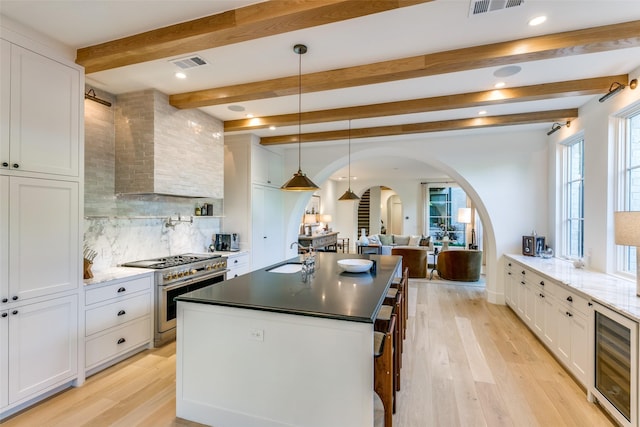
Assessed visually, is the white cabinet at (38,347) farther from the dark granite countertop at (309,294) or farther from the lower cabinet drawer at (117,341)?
the dark granite countertop at (309,294)

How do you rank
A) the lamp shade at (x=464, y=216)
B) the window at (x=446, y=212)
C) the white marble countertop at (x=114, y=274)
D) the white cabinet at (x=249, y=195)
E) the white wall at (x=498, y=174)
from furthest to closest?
the window at (x=446, y=212), the lamp shade at (x=464, y=216), the white cabinet at (x=249, y=195), the white wall at (x=498, y=174), the white marble countertop at (x=114, y=274)

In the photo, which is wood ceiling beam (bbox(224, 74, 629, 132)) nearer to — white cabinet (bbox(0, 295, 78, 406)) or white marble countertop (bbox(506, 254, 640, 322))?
white marble countertop (bbox(506, 254, 640, 322))

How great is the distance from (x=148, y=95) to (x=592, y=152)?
4974 mm

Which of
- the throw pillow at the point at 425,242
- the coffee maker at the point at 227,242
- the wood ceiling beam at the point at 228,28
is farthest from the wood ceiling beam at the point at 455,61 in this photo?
the throw pillow at the point at 425,242

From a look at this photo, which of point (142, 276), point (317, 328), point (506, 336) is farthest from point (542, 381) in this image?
point (142, 276)

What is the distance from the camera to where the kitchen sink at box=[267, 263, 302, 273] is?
10.2 ft

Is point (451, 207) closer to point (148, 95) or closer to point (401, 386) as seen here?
point (401, 386)

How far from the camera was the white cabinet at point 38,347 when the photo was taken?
219 cm

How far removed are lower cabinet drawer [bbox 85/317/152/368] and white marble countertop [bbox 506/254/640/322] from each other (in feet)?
13.4

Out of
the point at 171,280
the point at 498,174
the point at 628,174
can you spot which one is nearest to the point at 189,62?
the point at 171,280

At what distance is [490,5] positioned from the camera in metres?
1.93

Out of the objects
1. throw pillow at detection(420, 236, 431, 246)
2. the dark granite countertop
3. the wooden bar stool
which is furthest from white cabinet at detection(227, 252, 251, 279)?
throw pillow at detection(420, 236, 431, 246)

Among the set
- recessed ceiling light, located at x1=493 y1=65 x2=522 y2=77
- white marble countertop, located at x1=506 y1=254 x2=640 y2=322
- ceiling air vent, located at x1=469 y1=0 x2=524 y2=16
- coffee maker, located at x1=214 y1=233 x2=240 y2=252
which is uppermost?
recessed ceiling light, located at x1=493 y1=65 x2=522 y2=77

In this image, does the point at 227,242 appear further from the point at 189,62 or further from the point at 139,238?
the point at 189,62
